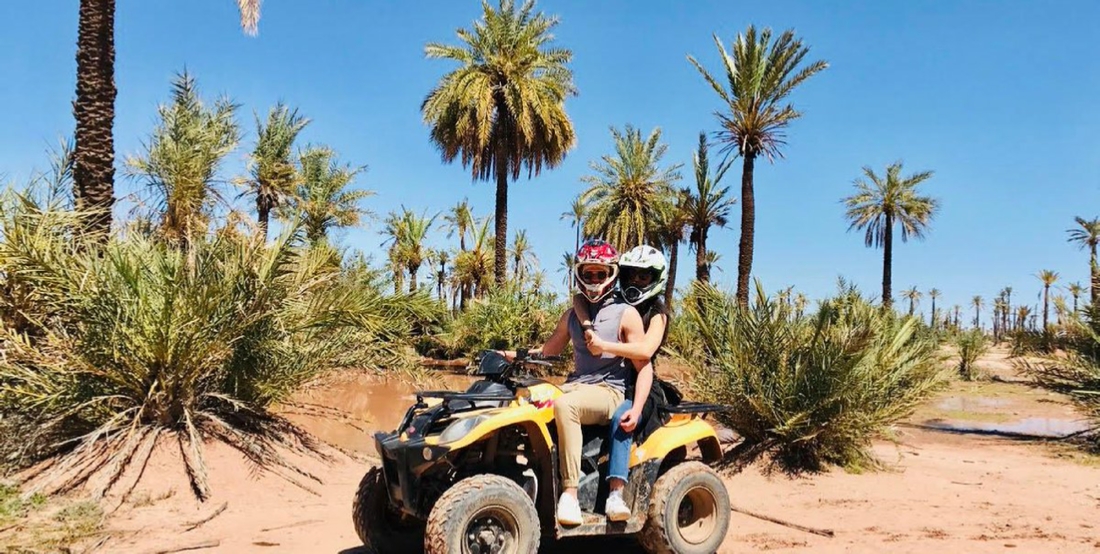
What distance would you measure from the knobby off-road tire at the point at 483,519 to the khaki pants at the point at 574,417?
31 cm

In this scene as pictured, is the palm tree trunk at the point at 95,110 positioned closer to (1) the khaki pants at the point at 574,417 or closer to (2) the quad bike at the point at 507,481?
(2) the quad bike at the point at 507,481

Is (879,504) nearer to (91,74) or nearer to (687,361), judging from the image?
(687,361)

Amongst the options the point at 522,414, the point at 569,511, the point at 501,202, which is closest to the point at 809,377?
the point at 569,511

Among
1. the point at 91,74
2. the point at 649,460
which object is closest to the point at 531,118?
the point at 91,74

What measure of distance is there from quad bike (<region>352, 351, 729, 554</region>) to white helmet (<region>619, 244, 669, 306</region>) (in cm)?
76

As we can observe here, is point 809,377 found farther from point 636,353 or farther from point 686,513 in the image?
point 636,353

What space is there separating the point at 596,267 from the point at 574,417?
3.24 feet

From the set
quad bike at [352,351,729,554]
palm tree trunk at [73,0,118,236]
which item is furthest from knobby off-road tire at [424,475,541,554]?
palm tree trunk at [73,0,118,236]

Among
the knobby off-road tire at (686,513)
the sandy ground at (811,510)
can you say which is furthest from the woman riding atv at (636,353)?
the sandy ground at (811,510)

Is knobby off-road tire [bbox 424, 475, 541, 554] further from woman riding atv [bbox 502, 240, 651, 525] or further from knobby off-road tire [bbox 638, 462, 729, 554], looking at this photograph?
knobby off-road tire [bbox 638, 462, 729, 554]

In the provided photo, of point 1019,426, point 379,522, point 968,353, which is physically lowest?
point 1019,426

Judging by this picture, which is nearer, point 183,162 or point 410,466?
point 410,466

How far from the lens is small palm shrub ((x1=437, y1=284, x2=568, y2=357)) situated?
90.6 feet

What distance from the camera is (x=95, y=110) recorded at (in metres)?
10.4
